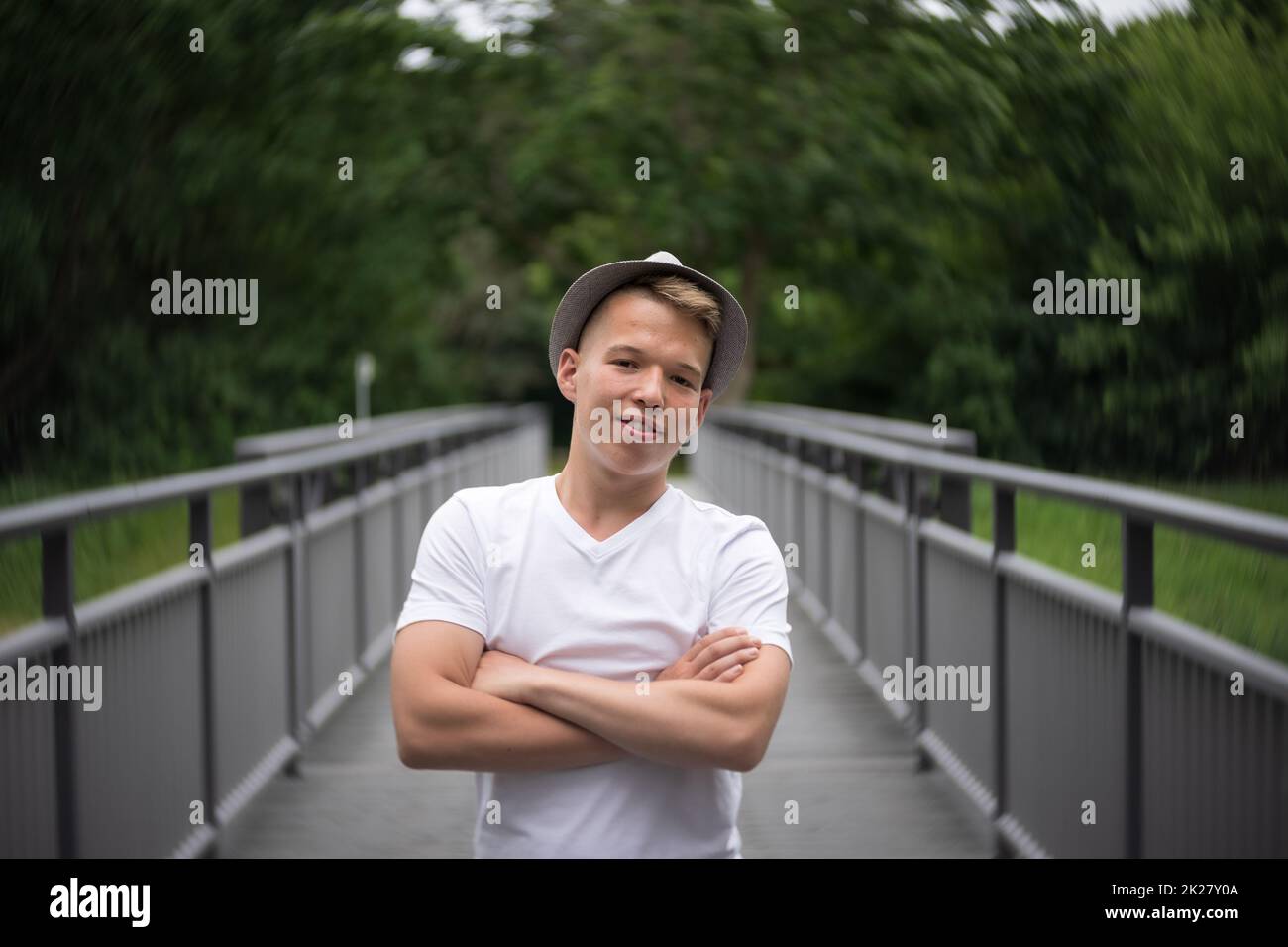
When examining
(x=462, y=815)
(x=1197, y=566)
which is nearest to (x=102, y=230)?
(x=462, y=815)

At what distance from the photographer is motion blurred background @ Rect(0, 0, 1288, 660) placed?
9.70m

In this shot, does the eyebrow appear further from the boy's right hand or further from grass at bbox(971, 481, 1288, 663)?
grass at bbox(971, 481, 1288, 663)

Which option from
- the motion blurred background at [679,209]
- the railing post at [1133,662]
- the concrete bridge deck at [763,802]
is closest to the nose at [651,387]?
the motion blurred background at [679,209]

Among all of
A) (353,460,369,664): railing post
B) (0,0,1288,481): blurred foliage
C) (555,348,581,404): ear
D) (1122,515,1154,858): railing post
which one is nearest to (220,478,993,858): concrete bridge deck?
(353,460,369,664): railing post

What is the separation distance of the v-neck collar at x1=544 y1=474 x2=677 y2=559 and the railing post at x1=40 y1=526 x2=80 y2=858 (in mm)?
1603

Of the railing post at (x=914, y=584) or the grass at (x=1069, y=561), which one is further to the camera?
the railing post at (x=914, y=584)

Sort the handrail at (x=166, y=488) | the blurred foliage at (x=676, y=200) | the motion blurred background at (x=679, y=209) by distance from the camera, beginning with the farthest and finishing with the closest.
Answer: the blurred foliage at (x=676, y=200) < the motion blurred background at (x=679, y=209) < the handrail at (x=166, y=488)

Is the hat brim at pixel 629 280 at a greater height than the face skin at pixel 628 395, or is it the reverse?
the hat brim at pixel 629 280

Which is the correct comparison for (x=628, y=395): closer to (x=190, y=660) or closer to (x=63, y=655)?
(x=63, y=655)

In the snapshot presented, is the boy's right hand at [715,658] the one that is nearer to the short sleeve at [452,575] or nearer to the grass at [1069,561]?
the short sleeve at [452,575]

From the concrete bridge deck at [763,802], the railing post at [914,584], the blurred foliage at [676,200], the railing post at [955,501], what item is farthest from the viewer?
the blurred foliage at [676,200]

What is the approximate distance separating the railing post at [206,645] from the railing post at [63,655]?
3.73 ft

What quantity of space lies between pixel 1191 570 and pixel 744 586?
5.06 feet

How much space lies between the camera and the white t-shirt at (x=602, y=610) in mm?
2305
